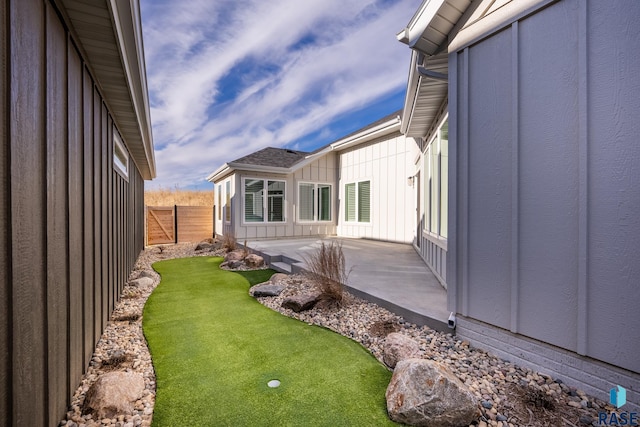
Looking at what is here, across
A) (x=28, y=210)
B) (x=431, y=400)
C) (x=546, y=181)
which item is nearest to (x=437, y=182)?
(x=546, y=181)

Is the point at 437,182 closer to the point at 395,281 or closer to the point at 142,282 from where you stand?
the point at 395,281

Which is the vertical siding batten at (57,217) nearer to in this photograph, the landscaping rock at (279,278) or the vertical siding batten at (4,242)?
the vertical siding batten at (4,242)

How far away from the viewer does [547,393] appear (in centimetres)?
210

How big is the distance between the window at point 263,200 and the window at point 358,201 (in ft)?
8.53

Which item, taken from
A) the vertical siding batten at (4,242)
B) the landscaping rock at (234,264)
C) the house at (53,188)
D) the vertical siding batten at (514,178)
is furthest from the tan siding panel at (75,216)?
the landscaping rock at (234,264)

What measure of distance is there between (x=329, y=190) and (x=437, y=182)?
7.11m

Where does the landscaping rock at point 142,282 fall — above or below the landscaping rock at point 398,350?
below

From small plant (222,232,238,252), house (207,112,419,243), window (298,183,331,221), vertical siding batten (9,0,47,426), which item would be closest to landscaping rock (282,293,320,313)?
vertical siding batten (9,0,47,426)

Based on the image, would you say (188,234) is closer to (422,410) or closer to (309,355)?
(309,355)

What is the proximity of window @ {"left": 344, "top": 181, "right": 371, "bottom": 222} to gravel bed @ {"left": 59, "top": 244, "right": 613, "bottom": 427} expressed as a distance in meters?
6.53

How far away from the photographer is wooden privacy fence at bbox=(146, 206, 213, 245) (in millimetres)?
11469

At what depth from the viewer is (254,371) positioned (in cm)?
249

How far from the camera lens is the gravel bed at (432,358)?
6.19 feet

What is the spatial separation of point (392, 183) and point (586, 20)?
7182 millimetres
